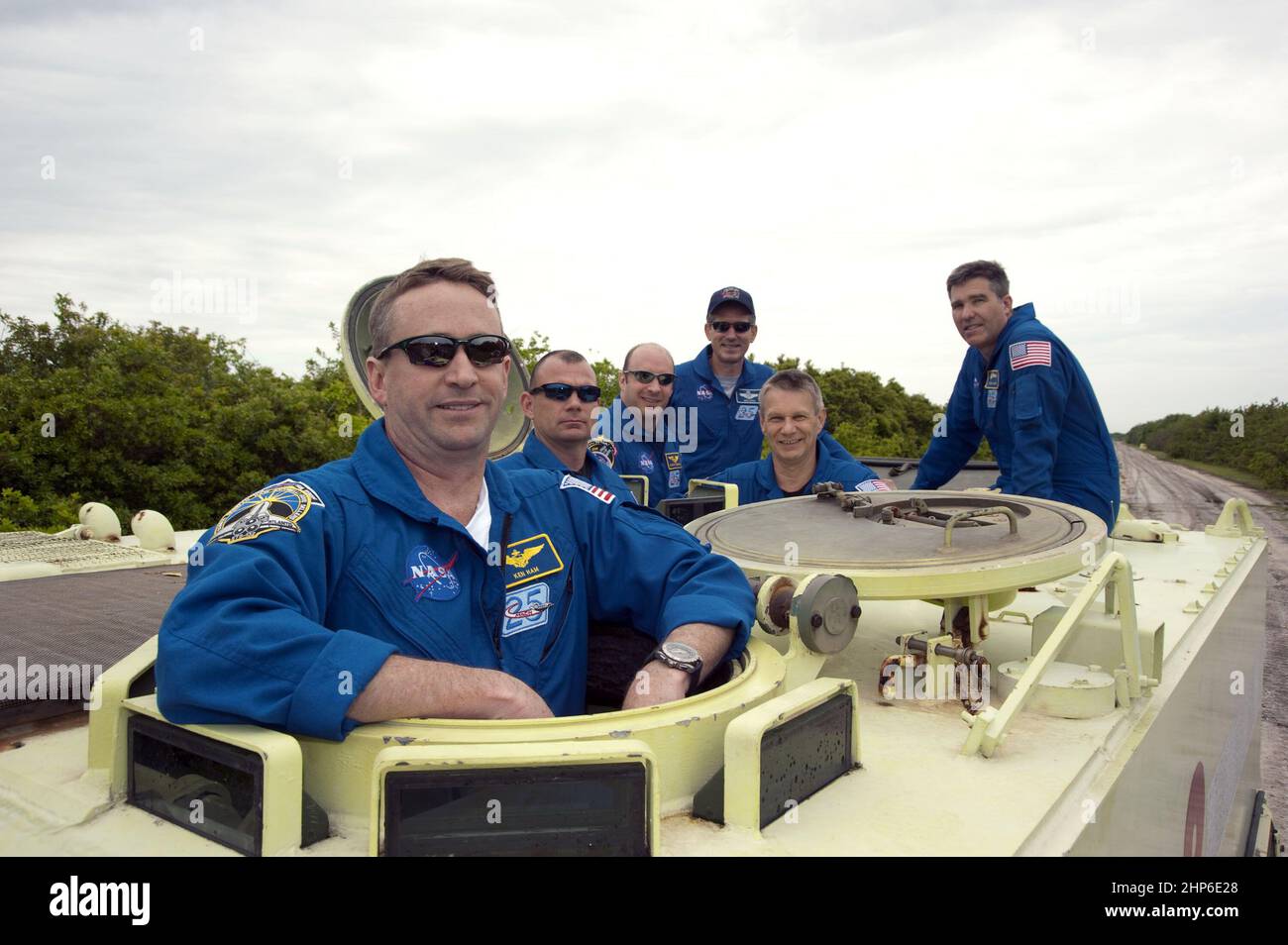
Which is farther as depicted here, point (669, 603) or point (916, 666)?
point (916, 666)

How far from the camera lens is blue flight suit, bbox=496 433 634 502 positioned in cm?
417

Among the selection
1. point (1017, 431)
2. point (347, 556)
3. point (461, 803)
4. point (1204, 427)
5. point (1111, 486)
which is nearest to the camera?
point (461, 803)

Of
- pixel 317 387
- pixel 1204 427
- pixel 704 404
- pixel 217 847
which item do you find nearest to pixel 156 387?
pixel 317 387

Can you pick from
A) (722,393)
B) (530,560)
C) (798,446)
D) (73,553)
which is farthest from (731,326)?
(530,560)

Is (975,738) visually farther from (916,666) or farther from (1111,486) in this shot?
(1111,486)

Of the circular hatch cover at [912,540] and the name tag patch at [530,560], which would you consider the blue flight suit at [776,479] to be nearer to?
the circular hatch cover at [912,540]

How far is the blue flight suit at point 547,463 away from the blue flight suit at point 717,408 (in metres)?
1.65

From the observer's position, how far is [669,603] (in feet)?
7.86

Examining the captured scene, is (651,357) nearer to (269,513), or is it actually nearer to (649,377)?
(649,377)

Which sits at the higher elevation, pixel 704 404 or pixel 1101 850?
pixel 704 404

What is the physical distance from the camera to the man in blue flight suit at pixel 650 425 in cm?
555

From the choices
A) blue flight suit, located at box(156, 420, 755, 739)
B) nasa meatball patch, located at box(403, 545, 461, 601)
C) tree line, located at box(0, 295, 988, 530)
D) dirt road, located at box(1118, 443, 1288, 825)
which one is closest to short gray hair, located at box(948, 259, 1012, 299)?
blue flight suit, located at box(156, 420, 755, 739)

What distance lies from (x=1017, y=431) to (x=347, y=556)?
312 centimetres

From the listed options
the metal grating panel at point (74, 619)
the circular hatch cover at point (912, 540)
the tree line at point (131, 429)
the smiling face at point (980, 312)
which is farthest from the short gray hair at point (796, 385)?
the tree line at point (131, 429)
